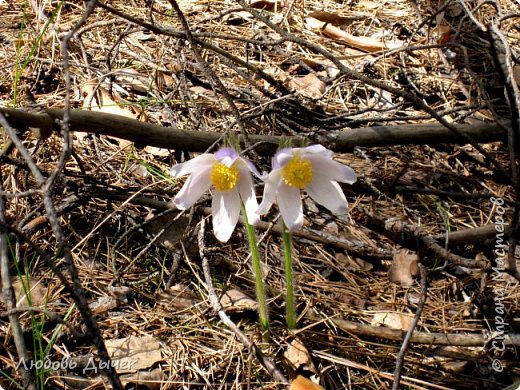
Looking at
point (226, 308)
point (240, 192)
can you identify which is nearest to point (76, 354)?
point (226, 308)

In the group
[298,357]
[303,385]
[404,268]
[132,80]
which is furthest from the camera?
[132,80]

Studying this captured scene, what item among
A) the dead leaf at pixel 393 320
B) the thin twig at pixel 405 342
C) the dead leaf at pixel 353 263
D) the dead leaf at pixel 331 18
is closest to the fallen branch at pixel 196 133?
the dead leaf at pixel 353 263

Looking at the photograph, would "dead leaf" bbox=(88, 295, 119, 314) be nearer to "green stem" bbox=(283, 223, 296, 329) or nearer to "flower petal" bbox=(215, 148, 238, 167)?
"green stem" bbox=(283, 223, 296, 329)

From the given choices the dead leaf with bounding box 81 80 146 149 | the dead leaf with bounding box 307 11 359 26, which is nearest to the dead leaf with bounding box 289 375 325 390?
the dead leaf with bounding box 81 80 146 149

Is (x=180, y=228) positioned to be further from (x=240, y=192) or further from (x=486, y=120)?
(x=486, y=120)

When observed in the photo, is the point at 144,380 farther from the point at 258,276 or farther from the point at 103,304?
the point at 258,276

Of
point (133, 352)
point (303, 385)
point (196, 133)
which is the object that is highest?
point (196, 133)

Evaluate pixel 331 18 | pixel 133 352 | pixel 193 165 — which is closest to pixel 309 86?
pixel 331 18
